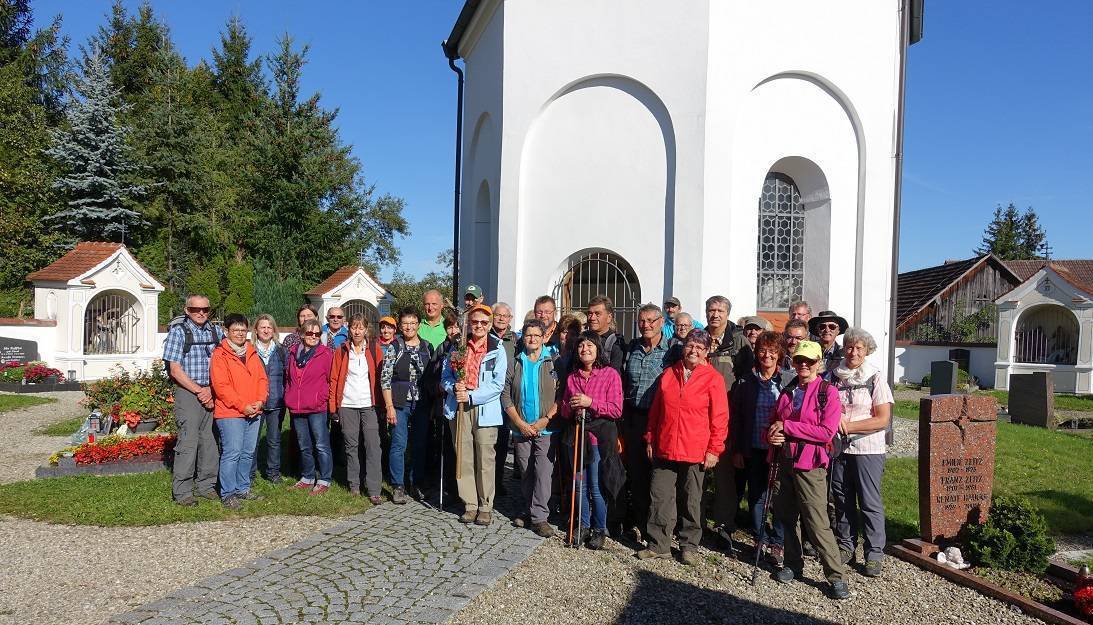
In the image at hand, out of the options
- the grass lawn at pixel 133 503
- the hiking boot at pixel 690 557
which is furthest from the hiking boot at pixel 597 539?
the grass lawn at pixel 133 503

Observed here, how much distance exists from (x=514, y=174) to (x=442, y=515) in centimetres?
529

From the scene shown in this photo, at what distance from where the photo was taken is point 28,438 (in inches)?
392

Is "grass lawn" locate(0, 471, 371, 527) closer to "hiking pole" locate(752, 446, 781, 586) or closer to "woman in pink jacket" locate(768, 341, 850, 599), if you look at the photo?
"hiking pole" locate(752, 446, 781, 586)

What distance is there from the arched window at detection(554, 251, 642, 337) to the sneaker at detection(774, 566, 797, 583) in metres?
4.73

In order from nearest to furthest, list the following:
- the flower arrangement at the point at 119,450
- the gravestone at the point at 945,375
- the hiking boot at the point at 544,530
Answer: the hiking boot at the point at 544,530
the flower arrangement at the point at 119,450
the gravestone at the point at 945,375

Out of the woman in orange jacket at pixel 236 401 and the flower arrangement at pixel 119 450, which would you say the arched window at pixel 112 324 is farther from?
the woman in orange jacket at pixel 236 401

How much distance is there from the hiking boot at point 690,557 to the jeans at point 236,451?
4.08 m

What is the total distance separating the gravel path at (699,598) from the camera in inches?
171

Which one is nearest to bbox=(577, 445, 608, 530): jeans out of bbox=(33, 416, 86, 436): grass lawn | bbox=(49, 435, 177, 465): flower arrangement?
bbox=(49, 435, 177, 465): flower arrangement

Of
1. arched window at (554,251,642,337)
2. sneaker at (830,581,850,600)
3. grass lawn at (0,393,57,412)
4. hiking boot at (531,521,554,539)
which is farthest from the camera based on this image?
grass lawn at (0,393,57,412)

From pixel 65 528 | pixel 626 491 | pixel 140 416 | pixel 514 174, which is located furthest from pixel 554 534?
pixel 140 416

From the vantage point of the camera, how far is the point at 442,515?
626 centimetres

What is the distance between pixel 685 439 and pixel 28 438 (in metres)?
9.95

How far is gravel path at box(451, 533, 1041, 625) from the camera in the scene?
14.2 ft
